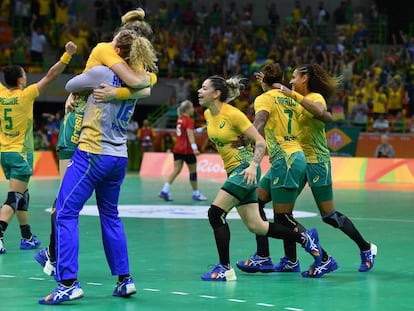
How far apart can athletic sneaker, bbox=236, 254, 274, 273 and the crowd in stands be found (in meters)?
22.4

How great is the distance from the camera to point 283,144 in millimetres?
10664

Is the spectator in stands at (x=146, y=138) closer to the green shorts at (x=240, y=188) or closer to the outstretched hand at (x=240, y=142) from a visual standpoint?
the outstretched hand at (x=240, y=142)

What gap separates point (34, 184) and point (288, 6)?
65.7 ft

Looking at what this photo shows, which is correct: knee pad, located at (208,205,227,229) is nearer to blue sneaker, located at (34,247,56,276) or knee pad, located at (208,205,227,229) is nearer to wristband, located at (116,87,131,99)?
blue sneaker, located at (34,247,56,276)

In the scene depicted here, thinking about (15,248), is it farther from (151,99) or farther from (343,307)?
(151,99)

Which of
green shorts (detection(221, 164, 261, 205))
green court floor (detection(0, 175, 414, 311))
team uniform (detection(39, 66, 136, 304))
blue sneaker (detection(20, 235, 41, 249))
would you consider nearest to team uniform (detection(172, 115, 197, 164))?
green court floor (detection(0, 175, 414, 311))

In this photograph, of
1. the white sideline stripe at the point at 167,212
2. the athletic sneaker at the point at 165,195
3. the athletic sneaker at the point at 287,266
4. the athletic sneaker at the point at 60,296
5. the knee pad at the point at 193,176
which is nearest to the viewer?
the athletic sneaker at the point at 60,296

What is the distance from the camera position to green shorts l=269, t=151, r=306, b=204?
34.5ft

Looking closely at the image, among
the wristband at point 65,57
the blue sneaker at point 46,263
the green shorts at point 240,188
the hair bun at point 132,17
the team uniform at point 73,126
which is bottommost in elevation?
the blue sneaker at point 46,263

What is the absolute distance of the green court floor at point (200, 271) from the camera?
8.82m

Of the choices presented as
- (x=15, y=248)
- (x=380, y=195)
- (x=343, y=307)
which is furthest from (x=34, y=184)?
(x=343, y=307)

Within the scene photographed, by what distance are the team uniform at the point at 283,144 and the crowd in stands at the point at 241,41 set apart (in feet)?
73.3

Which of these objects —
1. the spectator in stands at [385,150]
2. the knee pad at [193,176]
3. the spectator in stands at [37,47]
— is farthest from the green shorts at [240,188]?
the spectator in stands at [37,47]

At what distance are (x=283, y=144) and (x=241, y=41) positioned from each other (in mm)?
29041
